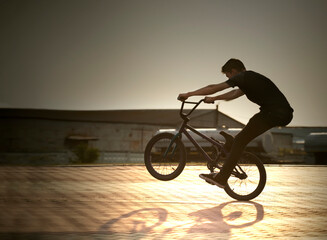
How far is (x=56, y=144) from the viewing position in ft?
155

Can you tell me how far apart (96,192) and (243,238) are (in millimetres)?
3626

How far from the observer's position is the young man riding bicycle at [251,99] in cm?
596

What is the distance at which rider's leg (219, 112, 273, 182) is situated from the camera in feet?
20.4

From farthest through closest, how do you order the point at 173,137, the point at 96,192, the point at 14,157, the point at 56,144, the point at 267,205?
the point at 56,144, the point at 14,157, the point at 173,137, the point at 96,192, the point at 267,205

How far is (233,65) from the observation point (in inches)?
245

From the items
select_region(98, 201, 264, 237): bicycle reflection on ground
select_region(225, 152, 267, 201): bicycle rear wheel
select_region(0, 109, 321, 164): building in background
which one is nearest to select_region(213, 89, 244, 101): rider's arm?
select_region(225, 152, 267, 201): bicycle rear wheel

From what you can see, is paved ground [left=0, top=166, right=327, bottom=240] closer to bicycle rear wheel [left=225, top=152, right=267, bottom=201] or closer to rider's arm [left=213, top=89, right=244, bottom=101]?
bicycle rear wheel [left=225, top=152, right=267, bottom=201]

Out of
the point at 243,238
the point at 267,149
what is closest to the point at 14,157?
the point at 267,149

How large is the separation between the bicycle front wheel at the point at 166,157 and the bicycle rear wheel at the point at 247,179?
1.03 m

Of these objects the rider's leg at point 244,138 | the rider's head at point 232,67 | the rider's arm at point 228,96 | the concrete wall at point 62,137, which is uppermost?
the rider's head at point 232,67

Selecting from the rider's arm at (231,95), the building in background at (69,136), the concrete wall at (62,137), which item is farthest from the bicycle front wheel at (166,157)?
the concrete wall at (62,137)

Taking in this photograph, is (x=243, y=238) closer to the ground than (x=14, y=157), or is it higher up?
higher up

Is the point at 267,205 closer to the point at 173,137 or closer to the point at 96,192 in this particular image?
the point at 173,137

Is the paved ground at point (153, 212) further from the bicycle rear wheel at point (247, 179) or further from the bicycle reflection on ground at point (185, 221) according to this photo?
the bicycle rear wheel at point (247, 179)
